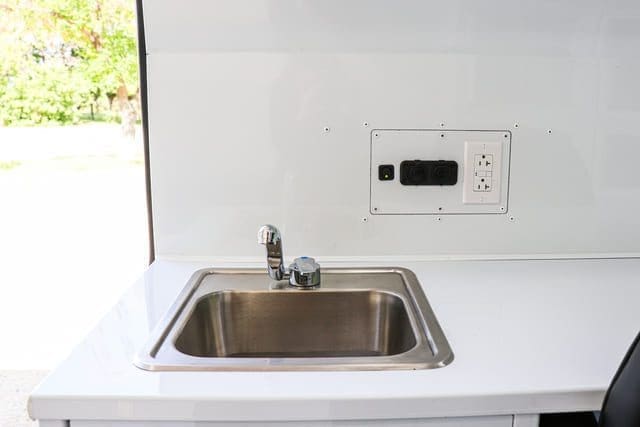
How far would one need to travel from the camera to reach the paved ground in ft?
9.68

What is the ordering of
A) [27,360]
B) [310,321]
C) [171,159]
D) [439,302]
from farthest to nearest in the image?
1. [27,360]
2. [171,159]
3. [310,321]
4. [439,302]

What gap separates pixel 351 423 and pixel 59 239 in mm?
5151

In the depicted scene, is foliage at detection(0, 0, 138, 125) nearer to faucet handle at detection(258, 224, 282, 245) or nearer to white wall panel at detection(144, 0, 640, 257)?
white wall panel at detection(144, 0, 640, 257)

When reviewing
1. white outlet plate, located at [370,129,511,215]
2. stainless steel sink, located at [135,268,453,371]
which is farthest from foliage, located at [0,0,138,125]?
stainless steel sink, located at [135,268,453,371]

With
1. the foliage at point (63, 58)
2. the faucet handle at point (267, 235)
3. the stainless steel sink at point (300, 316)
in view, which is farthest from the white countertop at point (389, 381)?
the foliage at point (63, 58)

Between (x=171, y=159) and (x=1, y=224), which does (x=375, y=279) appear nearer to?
(x=171, y=159)

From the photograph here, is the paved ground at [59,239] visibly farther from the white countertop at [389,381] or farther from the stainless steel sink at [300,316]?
the white countertop at [389,381]

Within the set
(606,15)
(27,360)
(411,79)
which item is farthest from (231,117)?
(27,360)

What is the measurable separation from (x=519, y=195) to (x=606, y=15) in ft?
1.44

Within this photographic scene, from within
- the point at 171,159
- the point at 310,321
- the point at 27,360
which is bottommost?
the point at 27,360

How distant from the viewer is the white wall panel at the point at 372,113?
127 centimetres

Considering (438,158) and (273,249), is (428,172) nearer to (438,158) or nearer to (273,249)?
(438,158)

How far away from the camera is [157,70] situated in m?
1.28

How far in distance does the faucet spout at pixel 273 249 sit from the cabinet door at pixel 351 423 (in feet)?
1.42
